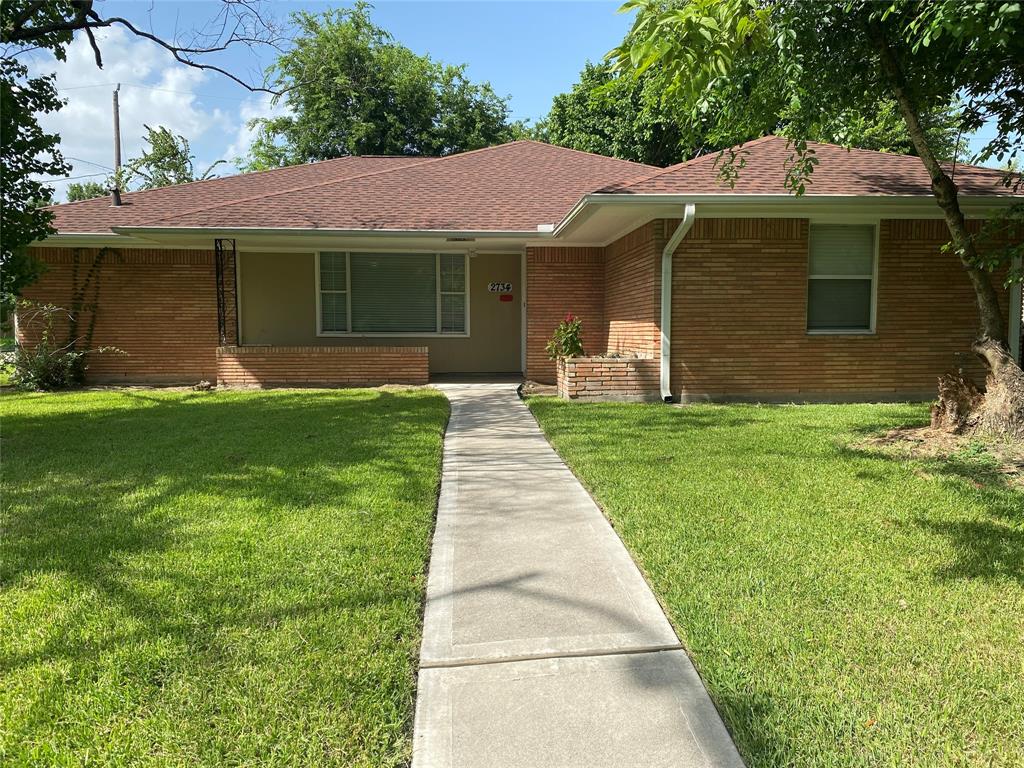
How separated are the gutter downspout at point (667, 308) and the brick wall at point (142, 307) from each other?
27.4ft

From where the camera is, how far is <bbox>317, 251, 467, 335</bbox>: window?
13.4 m

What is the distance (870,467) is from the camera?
5637mm

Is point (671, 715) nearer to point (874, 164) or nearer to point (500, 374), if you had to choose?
point (874, 164)

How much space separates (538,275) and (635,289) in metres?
2.50

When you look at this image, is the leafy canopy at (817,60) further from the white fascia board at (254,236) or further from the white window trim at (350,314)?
the white window trim at (350,314)

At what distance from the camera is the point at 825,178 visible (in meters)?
9.33

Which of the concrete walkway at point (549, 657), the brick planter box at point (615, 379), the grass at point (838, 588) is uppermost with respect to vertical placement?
the brick planter box at point (615, 379)

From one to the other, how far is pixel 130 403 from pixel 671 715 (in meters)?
10.2

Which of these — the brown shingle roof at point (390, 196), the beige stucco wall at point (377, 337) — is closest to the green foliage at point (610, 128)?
the brown shingle roof at point (390, 196)

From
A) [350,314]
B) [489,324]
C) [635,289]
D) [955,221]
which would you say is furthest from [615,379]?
[350,314]

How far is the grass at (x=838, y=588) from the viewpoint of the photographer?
223 centimetres

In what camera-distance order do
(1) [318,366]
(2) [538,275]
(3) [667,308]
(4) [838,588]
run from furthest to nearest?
(2) [538,275], (1) [318,366], (3) [667,308], (4) [838,588]

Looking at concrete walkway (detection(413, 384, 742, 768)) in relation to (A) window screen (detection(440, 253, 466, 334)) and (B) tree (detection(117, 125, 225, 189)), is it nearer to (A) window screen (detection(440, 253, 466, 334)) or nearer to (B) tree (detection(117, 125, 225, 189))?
(A) window screen (detection(440, 253, 466, 334))

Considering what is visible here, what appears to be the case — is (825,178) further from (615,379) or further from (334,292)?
(334,292)
